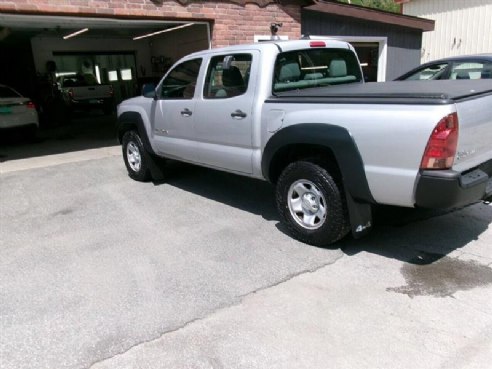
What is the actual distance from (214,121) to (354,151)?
76.2 inches

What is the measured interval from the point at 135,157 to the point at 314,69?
10.8ft

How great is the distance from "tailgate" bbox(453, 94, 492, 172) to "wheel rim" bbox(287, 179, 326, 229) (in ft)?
3.94

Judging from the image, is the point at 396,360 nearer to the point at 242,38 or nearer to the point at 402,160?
the point at 402,160

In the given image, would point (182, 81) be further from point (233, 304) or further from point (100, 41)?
point (100, 41)

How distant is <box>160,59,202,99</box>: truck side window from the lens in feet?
17.9

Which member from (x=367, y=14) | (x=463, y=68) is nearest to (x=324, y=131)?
(x=463, y=68)

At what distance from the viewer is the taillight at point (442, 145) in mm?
3156

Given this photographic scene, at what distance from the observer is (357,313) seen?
3.16 m

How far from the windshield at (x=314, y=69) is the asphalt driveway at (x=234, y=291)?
5.12 feet

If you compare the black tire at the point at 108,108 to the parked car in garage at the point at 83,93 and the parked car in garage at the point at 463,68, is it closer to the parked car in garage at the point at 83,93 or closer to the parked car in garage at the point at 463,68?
the parked car in garage at the point at 83,93

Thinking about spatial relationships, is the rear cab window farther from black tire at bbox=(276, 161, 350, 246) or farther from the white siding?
the white siding

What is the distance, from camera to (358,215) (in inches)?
151

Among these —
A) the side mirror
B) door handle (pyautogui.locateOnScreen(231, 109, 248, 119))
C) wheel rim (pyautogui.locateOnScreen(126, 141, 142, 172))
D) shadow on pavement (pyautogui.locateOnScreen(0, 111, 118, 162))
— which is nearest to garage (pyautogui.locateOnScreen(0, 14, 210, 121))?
shadow on pavement (pyautogui.locateOnScreen(0, 111, 118, 162))

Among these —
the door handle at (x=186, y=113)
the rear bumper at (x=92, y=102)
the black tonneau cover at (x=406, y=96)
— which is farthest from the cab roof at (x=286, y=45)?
the rear bumper at (x=92, y=102)
